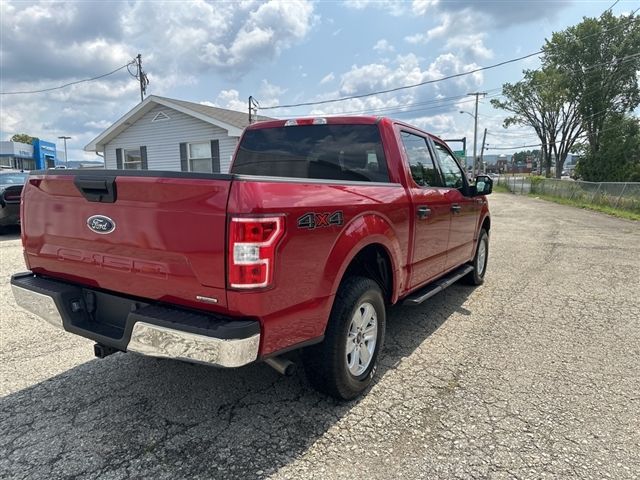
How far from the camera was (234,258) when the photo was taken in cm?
223

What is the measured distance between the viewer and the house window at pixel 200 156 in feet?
57.7

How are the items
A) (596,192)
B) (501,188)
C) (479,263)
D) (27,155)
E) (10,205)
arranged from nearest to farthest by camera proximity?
1. (479,263)
2. (10,205)
3. (596,192)
4. (501,188)
5. (27,155)

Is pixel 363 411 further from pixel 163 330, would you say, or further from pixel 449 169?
pixel 449 169

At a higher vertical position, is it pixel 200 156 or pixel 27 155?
pixel 27 155

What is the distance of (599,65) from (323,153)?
4784cm

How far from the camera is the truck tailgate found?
90.3 inches

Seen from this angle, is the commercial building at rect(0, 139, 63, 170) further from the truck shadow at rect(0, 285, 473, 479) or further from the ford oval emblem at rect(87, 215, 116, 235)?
the ford oval emblem at rect(87, 215, 116, 235)

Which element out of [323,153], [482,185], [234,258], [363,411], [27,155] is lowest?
[363,411]

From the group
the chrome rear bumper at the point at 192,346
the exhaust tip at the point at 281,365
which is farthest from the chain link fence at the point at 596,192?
the chrome rear bumper at the point at 192,346

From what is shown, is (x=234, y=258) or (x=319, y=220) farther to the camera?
(x=319, y=220)

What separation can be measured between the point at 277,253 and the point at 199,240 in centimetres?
39

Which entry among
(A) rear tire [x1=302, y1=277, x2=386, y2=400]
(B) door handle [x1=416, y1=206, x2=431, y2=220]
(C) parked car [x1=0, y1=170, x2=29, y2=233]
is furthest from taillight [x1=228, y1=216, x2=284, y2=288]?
(C) parked car [x1=0, y1=170, x2=29, y2=233]

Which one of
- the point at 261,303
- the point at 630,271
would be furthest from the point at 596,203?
the point at 261,303

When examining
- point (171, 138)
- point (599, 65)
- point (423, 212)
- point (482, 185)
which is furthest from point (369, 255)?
point (599, 65)
